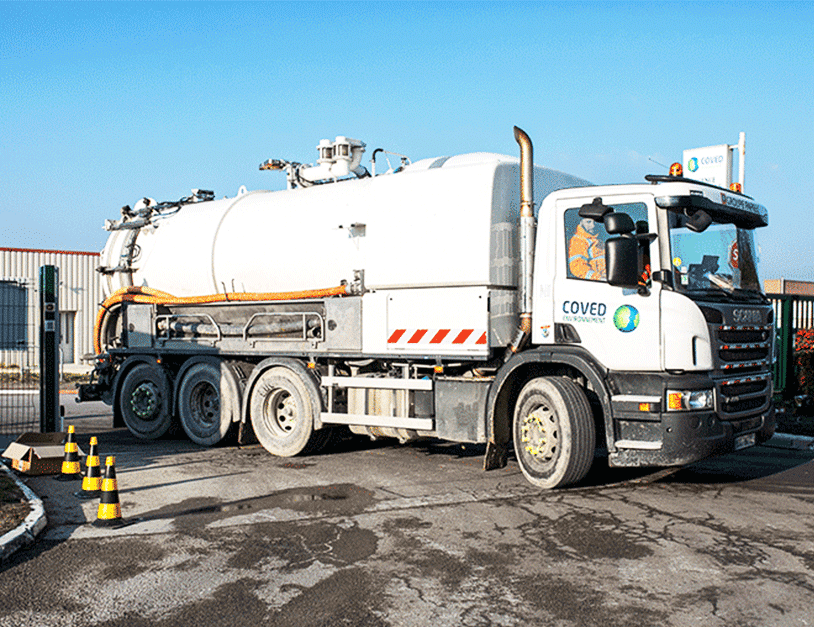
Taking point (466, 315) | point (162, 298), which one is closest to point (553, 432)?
point (466, 315)

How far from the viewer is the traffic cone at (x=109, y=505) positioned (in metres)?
6.99

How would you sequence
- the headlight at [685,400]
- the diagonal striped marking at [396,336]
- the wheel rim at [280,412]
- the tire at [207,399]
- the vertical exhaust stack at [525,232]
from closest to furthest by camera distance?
the headlight at [685,400], the vertical exhaust stack at [525,232], the diagonal striped marking at [396,336], the wheel rim at [280,412], the tire at [207,399]

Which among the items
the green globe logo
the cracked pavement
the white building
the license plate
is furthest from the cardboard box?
the white building

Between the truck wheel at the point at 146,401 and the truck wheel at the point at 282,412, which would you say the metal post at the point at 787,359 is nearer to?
the truck wheel at the point at 282,412

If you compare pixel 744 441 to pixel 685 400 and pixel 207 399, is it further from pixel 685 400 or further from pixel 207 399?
pixel 207 399

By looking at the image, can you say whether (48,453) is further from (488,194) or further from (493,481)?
(488,194)

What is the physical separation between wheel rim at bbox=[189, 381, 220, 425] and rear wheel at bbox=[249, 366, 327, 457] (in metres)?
1.03

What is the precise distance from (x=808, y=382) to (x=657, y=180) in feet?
26.9

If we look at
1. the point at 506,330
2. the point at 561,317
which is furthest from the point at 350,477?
the point at 561,317

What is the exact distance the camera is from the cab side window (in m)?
8.04

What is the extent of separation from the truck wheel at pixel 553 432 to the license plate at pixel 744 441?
4.57ft

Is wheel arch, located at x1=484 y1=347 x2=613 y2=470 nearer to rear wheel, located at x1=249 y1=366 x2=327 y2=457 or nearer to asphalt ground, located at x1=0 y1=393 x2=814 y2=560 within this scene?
asphalt ground, located at x1=0 y1=393 x2=814 y2=560

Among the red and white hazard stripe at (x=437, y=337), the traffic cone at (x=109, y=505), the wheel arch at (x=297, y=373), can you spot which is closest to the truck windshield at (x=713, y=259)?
the red and white hazard stripe at (x=437, y=337)

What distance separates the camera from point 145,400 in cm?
1319
